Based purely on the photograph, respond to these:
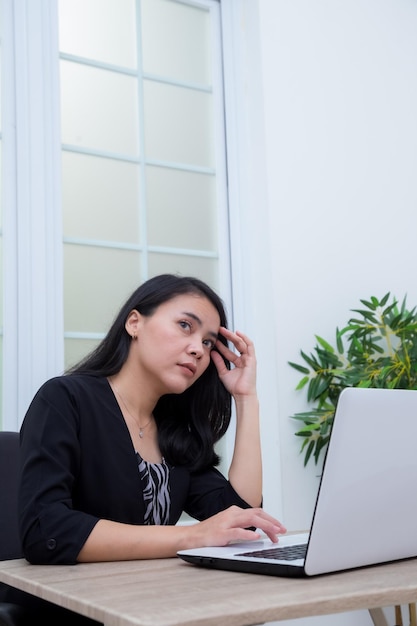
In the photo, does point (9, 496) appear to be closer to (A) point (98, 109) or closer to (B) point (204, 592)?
(B) point (204, 592)

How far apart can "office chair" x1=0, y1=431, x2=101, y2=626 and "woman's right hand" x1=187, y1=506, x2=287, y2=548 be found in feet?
0.96

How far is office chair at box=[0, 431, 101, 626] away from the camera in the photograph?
1401 mm

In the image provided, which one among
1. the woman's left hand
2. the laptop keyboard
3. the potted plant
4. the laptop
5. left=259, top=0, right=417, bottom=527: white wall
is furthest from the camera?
left=259, top=0, right=417, bottom=527: white wall

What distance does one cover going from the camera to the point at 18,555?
1698 mm

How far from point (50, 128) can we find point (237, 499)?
157 centimetres

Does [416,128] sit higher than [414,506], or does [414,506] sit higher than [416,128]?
[416,128]

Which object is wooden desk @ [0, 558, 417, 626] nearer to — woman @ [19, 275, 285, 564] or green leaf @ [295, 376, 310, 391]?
woman @ [19, 275, 285, 564]

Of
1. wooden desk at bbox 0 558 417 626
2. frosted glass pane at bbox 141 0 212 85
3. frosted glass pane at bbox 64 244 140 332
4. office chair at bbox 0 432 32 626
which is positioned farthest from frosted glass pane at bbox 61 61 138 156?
wooden desk at bbox 0 558 417 626

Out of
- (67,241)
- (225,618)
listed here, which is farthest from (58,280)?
(225,618)

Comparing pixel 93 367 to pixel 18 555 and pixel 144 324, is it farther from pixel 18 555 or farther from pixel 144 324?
pixel 18 555

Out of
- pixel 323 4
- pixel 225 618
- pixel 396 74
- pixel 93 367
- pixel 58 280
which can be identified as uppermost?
pixel 323 4

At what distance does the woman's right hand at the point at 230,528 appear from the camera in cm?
131

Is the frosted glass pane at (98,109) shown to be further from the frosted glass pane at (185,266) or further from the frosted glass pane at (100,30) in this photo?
the frosted glass pane at (185,266)

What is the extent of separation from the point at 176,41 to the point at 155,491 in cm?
214
